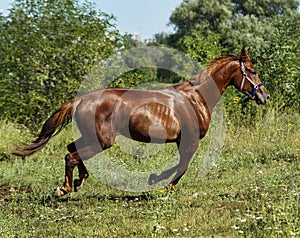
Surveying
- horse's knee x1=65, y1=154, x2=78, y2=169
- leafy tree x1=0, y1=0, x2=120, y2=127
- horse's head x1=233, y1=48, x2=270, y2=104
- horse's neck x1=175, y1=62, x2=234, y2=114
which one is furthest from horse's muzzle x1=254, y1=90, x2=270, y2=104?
leafy tree x1=0, y1=0, x2=120, y2=127

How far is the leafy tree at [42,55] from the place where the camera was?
11.9m

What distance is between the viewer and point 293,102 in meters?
12.6

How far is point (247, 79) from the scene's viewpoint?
23.8 ft

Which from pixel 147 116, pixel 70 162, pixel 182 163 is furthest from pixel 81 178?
pixel 182 163

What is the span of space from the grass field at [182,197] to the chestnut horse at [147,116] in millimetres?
554

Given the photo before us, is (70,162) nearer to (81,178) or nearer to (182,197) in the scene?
(81,178)

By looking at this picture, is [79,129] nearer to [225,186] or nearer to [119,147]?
[225,186]

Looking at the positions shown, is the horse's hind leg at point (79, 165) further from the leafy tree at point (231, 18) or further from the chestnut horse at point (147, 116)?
the leafy tree at point (231, 18)

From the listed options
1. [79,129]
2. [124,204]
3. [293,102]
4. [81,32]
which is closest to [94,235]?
[124,204]

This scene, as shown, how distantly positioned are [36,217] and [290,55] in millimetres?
8813

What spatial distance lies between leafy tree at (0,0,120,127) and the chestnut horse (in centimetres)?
524

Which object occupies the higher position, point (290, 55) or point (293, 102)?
point (290, 55)

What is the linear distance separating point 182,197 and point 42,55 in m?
6.70

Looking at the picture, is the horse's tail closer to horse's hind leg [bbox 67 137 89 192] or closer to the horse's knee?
horse's hind leg [bbox 67 137 89 192]
